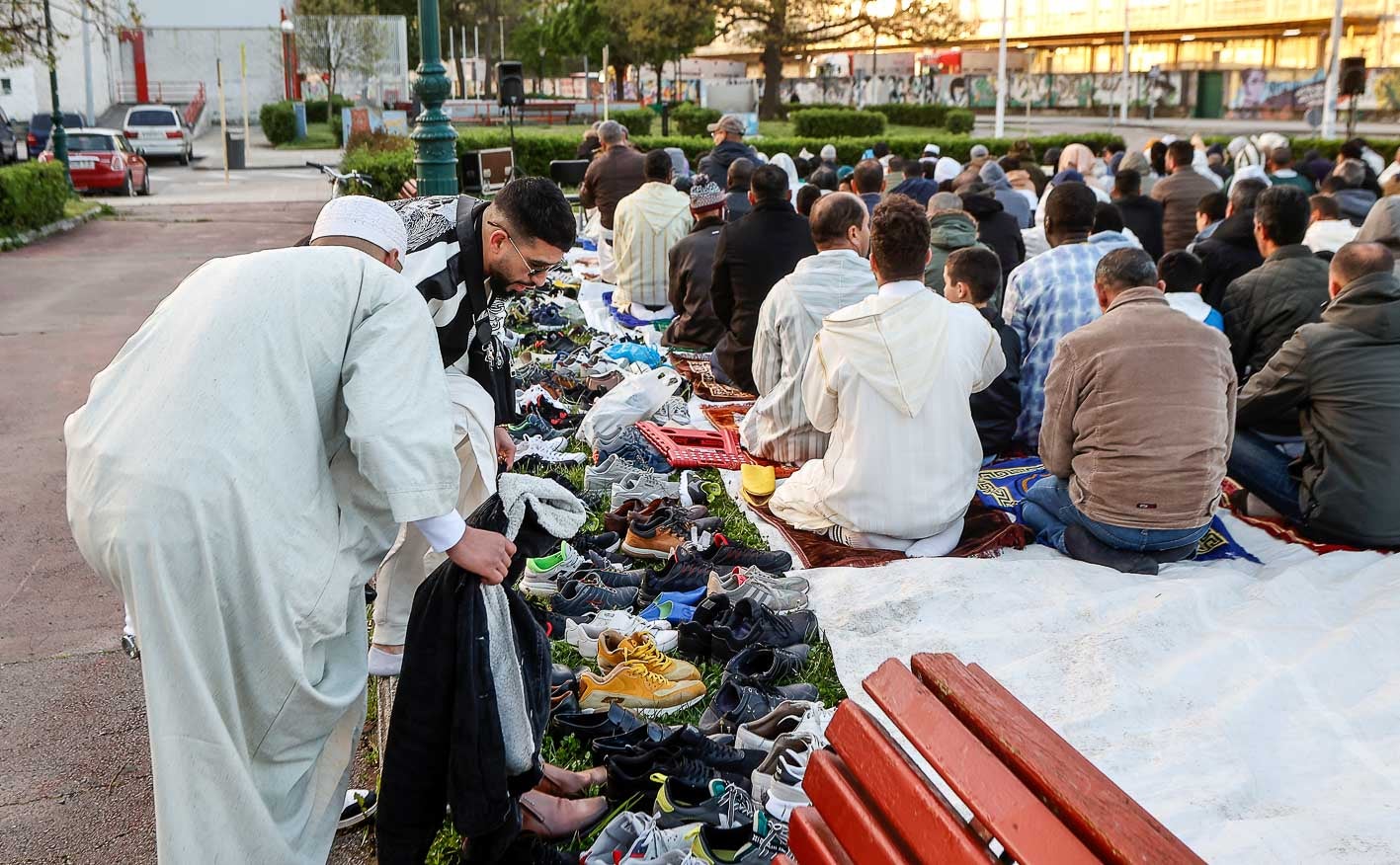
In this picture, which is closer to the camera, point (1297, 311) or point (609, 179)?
point (1297, 311)

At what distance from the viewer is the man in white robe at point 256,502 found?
249cm

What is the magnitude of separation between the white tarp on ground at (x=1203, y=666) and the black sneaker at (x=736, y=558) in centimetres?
16

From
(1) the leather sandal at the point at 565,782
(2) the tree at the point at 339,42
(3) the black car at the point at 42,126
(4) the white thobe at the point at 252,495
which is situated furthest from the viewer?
(2) the tree at the point at 339,42

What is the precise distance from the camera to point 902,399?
195 inches

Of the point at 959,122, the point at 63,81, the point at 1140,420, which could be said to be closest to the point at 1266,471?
the point at 1140,420

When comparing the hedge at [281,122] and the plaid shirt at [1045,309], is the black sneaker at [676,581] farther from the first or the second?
the hedge at [281,122]

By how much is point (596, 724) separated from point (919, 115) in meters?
36.9

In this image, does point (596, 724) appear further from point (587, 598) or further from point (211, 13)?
point (211, 13)

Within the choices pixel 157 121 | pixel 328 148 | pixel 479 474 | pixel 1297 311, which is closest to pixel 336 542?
pixel 479 474

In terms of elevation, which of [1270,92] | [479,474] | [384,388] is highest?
[1270,92]

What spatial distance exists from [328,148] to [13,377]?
2870cm

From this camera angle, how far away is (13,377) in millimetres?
8789

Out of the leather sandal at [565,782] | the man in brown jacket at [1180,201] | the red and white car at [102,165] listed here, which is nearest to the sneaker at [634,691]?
the leather sandal at [565,782]

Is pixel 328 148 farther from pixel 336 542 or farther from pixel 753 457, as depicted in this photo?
pixel 336 542
